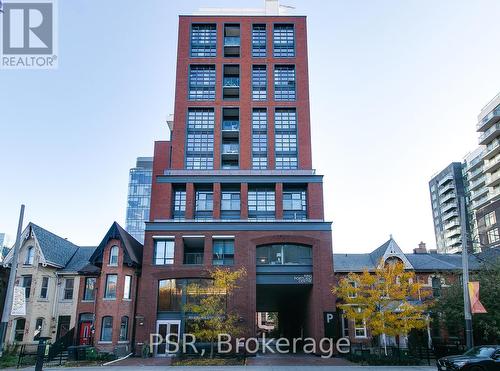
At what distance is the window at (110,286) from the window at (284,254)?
12.5m

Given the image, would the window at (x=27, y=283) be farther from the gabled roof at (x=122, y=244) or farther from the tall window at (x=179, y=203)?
the tall window at (x=179, y=203)

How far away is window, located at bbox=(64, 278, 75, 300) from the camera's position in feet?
128

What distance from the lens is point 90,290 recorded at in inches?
1485

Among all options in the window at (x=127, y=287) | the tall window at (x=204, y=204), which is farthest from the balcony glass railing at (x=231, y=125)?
the window at (x=127, y=287)

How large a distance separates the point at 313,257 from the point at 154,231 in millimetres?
14581

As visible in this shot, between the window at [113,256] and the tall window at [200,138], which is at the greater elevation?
the tall window at [200,138]

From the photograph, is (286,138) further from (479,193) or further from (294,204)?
(479,193)

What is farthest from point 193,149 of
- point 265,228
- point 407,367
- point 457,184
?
point 457,184

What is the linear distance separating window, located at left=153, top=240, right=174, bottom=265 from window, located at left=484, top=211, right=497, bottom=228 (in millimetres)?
63170

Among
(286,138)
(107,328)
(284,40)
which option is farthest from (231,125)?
(107,328)

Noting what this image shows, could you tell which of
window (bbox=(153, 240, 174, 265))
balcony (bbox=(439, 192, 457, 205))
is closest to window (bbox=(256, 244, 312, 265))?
window (bbox=(153, 240, 174, 265))

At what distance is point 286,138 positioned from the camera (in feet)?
142

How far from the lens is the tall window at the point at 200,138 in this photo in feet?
139

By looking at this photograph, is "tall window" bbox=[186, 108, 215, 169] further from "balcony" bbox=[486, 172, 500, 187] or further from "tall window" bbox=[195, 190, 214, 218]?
"balcony" bbox=[486, 172, 500, 187]
